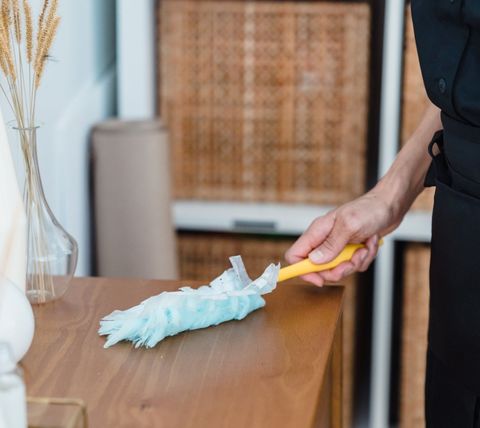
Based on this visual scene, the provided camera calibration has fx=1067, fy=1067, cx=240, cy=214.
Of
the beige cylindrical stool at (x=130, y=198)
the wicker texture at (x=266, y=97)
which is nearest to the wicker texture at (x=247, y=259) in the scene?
the wicker texture at (x=266, y=97)

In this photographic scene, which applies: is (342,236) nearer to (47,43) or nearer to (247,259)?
(47,43)


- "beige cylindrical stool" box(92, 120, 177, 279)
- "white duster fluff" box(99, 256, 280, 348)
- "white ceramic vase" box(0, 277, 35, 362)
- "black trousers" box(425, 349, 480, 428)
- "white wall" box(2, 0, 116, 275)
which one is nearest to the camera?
"white ceramic vase" box(0, 277, 35, 362)

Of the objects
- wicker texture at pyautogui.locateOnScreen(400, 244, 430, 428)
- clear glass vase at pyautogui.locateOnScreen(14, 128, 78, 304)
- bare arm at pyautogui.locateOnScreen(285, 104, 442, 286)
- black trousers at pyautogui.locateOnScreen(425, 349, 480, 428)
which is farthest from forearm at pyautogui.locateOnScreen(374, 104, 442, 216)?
wicker texture at pyautogui.locateOnScreen(400, 244, 430, 428)

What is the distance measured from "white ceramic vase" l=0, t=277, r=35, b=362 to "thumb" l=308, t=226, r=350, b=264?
454 millimetres

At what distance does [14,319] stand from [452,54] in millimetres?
644

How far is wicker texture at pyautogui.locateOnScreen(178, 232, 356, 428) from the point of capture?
Result: 2.27 metres

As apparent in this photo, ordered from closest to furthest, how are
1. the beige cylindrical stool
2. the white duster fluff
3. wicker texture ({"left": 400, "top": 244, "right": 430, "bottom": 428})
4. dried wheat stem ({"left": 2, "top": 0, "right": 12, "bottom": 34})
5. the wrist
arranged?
the white duster fluff → dried wheat stem ({"left": 2, "top": 0, "right": 12, "bottom": 34}) → the wrist → the beige cylindrical stool → wicker texture ({"left": 400, "top": 244, "right": 430, "bottom": 428})

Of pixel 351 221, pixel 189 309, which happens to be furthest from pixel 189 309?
pixel 351 221

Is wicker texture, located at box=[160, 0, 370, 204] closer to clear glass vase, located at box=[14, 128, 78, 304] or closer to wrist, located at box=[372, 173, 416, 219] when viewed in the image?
wrist, located at box=[372, 173, 416, 219]

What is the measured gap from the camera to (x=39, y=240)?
136 cm

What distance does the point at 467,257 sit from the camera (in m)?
1.38

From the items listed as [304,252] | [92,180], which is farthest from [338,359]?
[92,180]

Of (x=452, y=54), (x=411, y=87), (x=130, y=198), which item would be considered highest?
(x=452, y=54)

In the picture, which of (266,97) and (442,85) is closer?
(442,85)
